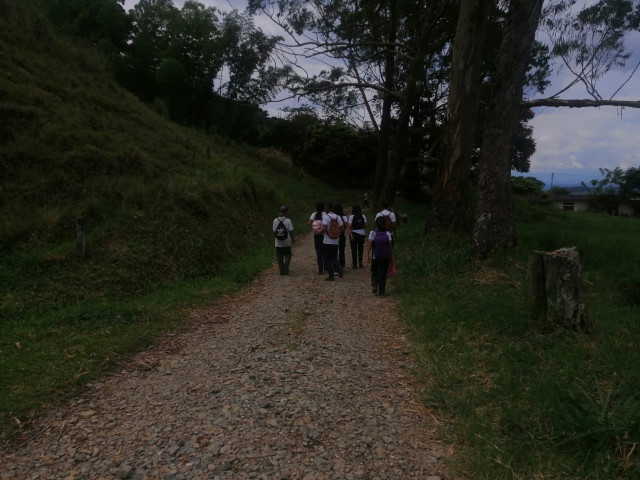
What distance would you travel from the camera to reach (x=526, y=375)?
4.05 meters

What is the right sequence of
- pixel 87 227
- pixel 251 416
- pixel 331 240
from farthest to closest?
pixel 331 240, pixel 87 227, pixel 251 416

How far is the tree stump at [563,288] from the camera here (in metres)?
4.61

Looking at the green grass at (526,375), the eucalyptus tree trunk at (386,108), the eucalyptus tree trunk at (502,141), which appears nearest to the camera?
the green grass at (526,375)

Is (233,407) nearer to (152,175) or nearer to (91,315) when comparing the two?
(91,315)

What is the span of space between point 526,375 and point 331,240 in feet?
17.8

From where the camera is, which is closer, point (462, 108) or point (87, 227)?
point (87, 227)

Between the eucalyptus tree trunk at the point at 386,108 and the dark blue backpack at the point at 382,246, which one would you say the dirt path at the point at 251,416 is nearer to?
the dark blue backpack at the point at 382,246

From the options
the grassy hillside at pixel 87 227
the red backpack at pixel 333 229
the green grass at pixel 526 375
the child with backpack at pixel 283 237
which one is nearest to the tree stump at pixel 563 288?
the green grass at pixel 526 375

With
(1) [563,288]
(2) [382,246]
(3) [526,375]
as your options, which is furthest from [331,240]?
(3) [526,375]

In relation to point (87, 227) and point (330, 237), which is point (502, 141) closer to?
point (330, 237)

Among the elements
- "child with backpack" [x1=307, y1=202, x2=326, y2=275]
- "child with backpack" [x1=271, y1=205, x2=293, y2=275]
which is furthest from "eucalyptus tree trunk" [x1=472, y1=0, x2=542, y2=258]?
"child with backpack" [x1=271, y1=205, x2=293, y2=275]

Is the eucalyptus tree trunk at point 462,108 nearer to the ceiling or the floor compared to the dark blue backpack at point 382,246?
nearer to the ceiling

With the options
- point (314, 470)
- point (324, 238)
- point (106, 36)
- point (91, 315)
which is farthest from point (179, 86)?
point (314, 470)

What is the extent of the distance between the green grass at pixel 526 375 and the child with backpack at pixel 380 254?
0.57 m
